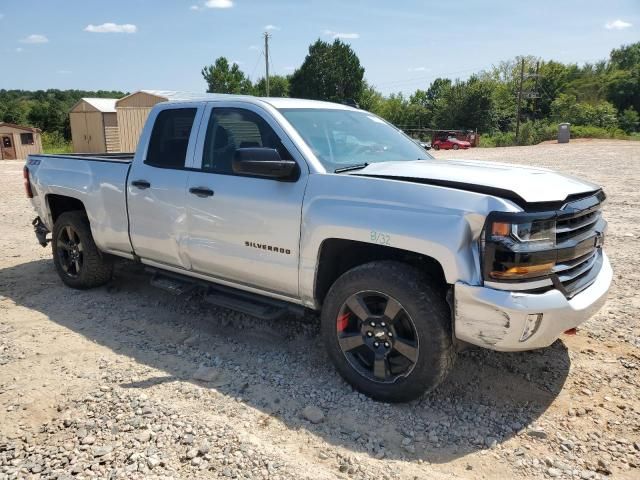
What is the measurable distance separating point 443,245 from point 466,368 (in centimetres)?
126

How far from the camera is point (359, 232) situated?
128 inches

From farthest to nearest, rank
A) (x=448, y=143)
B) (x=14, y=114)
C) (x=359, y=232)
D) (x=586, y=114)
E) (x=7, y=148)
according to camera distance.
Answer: (x=14, y=114)
(x=586, y=114)
(x=7, y=148)
(x=448, y=143)
(x=359, y=232)

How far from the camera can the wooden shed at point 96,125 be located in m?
27.9

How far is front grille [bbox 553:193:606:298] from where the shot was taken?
301 cm

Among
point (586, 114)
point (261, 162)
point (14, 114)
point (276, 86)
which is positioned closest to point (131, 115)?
point (261, 162)

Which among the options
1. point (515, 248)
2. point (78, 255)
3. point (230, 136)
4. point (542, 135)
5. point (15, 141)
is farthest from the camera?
point (542, 135)

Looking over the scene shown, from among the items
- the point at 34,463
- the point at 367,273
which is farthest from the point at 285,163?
the point at 34,463

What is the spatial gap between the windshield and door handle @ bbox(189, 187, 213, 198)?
0.81 m

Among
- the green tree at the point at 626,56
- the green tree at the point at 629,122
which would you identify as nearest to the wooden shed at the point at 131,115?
the green tree at the point at 629,122

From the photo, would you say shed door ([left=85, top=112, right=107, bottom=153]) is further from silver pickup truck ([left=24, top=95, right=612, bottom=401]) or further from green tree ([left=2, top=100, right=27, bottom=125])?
green tree ([left=2, top=100, right=27, bottom=125])

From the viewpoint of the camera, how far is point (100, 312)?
16.2ft

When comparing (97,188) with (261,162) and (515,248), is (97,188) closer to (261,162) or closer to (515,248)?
(261,162)

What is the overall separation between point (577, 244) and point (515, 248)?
60 centimetres

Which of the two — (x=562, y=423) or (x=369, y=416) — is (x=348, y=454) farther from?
(x=562, y=423)
